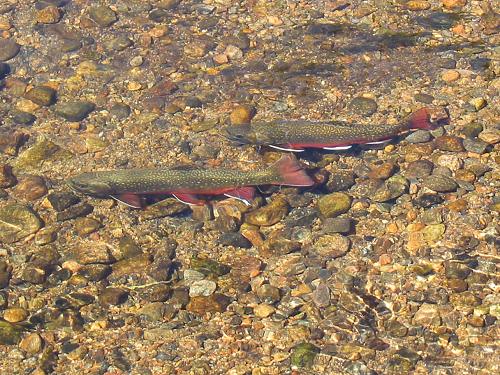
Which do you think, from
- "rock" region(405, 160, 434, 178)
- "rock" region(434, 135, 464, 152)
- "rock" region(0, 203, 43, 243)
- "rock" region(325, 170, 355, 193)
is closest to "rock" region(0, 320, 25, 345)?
"rock" region(0, 203, 43, 243)

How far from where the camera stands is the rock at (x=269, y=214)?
8.22 m

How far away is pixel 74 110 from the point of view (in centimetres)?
987

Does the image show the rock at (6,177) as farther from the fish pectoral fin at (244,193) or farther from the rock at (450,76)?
the rock at (450,76)

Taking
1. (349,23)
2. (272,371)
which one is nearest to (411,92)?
(349,23)

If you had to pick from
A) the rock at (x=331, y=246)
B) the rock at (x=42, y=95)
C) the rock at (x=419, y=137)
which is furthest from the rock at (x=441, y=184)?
the rock at (x=42, y=95)

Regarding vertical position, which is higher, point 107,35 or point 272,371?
point 107,35

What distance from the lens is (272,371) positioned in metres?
6.70

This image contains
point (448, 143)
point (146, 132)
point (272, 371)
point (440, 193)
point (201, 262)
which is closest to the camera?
point (272, 371)

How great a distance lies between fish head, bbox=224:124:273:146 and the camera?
29.7ft

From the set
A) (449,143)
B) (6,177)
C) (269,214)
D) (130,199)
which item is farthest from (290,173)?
(6,177)

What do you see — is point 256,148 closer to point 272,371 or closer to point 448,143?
point 448,143

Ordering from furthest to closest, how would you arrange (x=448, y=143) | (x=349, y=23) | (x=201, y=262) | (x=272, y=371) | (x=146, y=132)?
(x=349, y=23), (x=146, y=132), (x=448, y=143), (x=201, y=262), (x=272, y=371)

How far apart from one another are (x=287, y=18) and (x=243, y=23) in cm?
74

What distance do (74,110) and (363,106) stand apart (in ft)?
13.4
